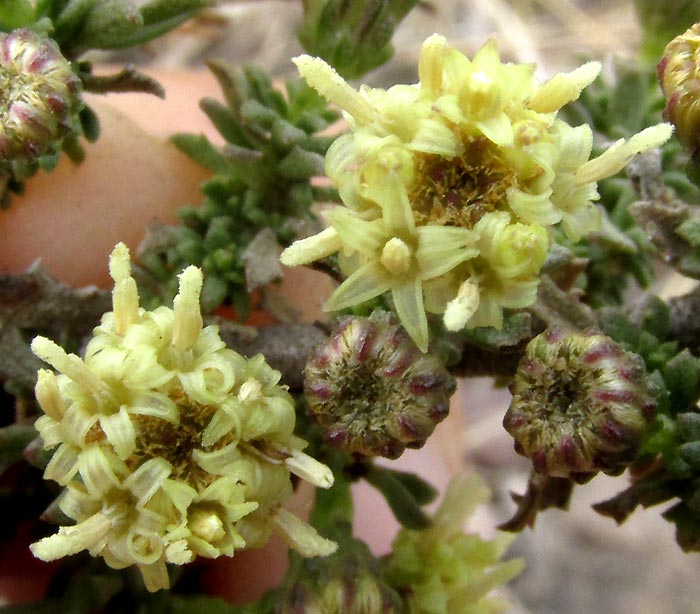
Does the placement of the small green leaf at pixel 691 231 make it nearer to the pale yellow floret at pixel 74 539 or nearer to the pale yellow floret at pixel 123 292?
the pale yellow floret at pixel 123 292

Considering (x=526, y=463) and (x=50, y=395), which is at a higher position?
(x=50, y=395)

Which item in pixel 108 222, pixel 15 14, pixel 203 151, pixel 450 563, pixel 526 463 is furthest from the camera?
pixel 526 463

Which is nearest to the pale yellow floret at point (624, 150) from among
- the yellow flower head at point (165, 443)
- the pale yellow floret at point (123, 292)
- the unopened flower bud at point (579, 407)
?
the unopened flower bud at point (579, 407)

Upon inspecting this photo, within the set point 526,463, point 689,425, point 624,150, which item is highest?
point 624,150

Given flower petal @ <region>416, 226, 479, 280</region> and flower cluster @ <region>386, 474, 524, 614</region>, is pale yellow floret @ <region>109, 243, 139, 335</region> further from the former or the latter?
flower cluster @ <region>386, 474, 524, 614</region>

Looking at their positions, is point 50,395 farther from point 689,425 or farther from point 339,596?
point 689,425

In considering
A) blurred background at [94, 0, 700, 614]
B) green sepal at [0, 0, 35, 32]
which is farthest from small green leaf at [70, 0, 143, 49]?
blurred background at [94, 0, 700, 614]

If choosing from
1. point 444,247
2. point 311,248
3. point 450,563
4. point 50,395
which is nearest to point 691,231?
point 444,247

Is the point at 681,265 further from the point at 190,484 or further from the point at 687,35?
the point at 190,484

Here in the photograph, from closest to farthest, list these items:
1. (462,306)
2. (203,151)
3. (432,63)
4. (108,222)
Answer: (462,306)
(432,63)
(203,151)
(108,222)
